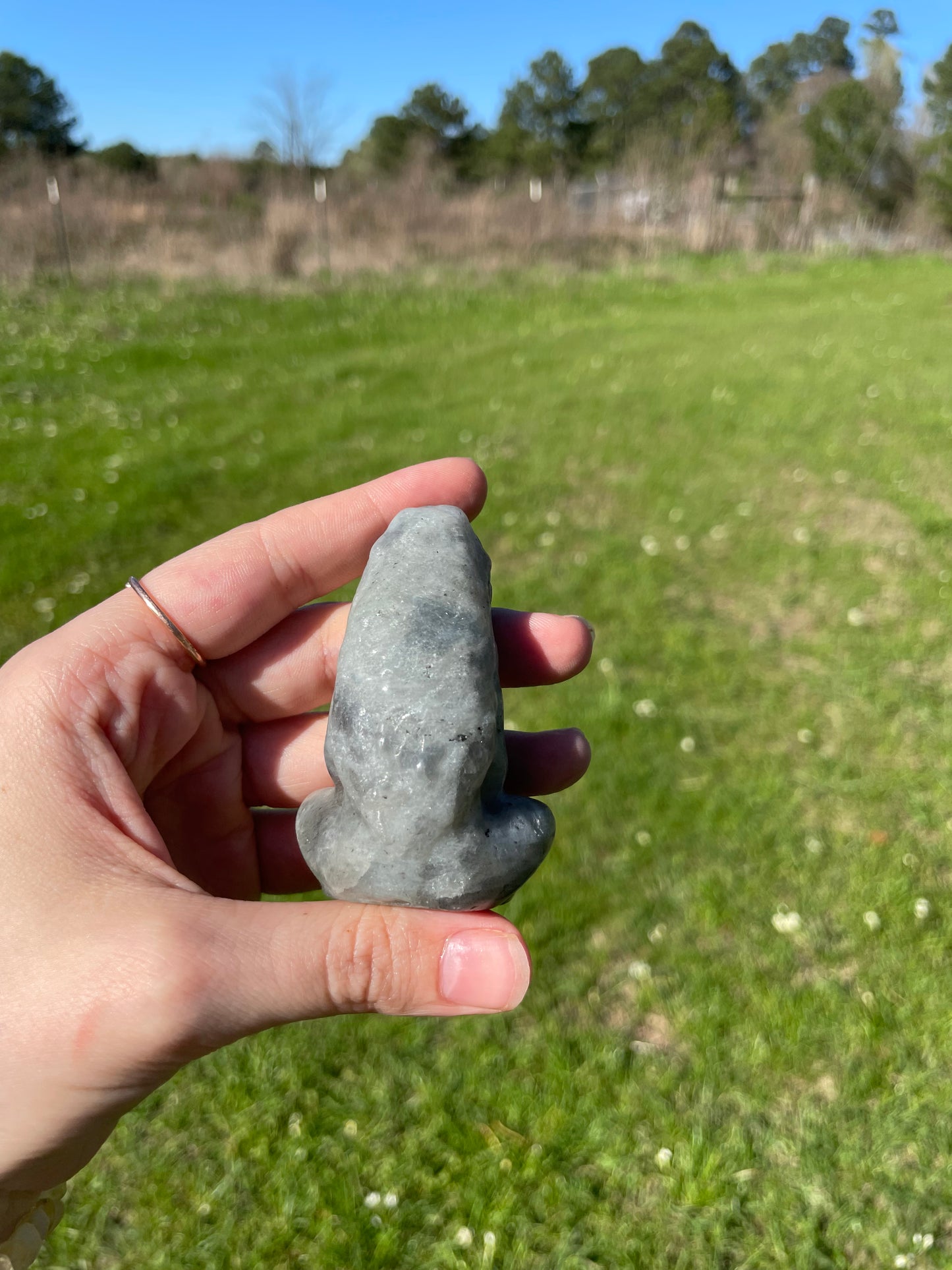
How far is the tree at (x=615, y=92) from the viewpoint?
33.8 m

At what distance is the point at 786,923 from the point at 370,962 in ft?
6.98

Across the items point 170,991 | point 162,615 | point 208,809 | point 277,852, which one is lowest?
point 277,852

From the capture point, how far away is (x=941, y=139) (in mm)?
24203

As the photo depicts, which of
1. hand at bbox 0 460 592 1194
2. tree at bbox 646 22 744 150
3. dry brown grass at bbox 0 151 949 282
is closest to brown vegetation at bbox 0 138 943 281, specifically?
dry brown grass at bbox 0 151 949 282

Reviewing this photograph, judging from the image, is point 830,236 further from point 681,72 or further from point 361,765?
point 361,765

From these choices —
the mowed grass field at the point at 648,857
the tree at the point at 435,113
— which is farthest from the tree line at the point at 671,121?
the mowed grass field at the point at 648,857

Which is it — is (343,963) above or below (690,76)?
below

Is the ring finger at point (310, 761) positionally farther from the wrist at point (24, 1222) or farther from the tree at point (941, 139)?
the tree at point (941, 139)

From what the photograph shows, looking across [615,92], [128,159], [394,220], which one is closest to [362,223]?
[394,220]

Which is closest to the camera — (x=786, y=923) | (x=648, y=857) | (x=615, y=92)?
(x=786, y=923)

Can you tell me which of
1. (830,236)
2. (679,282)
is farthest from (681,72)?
(679,282)

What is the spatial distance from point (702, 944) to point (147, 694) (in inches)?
86.7

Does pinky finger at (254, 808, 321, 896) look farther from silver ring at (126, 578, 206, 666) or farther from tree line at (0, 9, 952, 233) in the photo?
tree line at (0, 9, 952, 233)

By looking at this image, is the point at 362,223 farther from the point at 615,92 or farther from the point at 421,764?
the point at 615,92
